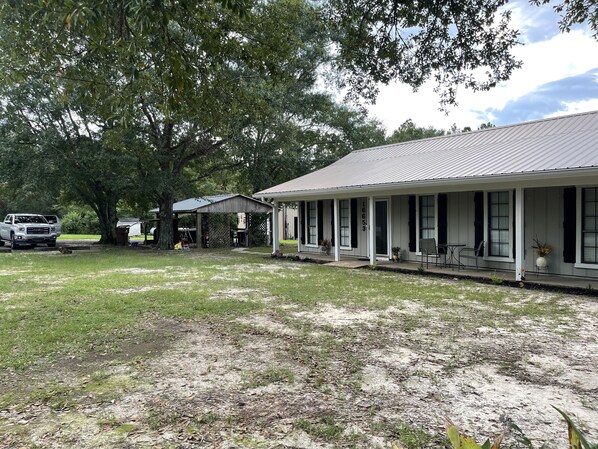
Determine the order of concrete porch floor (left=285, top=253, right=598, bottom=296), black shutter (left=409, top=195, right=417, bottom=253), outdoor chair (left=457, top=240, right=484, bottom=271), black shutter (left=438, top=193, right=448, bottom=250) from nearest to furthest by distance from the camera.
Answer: concrete porch floor (left=285, top=253, right=598, bottom=296), outdoor chair (left=457, top=240, right=484, bottom=271), black shutter (left=438, top=193, right=448, bottom=250), black shutter (left=409, top=195, right=417, bottom=253)

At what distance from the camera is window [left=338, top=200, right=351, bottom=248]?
48.0ft

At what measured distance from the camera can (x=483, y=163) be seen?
9.98 meters

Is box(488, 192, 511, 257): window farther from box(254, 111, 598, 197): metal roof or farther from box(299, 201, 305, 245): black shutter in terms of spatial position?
box(299, 201, 305, 245): black shutter

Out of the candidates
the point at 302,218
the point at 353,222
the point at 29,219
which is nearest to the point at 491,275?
the point at 353,222

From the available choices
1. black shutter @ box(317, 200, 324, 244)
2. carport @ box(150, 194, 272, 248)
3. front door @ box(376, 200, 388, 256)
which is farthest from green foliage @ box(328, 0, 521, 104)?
carport @ box(150, 194, 272, 248)

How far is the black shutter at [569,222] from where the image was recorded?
905 cm

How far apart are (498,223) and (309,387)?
331 inches

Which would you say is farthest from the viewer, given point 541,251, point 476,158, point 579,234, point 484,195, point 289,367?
point 476,158

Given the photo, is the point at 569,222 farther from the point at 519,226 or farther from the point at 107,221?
the point at 107,221

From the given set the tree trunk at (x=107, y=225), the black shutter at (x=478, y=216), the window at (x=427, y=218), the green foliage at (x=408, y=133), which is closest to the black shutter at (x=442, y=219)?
the window at (x=427, y=218)

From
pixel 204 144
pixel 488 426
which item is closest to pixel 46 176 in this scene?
pixel 204 144

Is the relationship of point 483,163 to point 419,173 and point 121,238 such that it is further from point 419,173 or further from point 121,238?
point 121,238

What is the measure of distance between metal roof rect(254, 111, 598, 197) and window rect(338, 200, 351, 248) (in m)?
1.06

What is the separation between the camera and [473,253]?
11078 millimetres
